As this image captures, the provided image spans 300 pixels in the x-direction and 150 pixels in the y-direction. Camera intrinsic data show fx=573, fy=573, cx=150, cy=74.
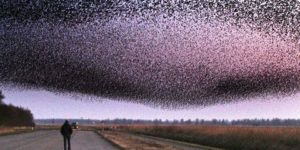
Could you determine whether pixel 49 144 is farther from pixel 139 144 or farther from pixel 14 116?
pixel 14 116

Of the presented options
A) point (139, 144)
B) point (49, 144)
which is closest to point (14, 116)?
point (139, 144)

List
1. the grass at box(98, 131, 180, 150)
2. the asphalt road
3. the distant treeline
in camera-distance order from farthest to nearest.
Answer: the distant treeline
the grass at box(98, 131, 180, 150)
the asphalt road

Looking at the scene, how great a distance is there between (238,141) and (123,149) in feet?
57.5

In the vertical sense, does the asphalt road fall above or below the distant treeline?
below

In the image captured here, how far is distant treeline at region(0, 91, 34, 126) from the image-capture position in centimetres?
13414

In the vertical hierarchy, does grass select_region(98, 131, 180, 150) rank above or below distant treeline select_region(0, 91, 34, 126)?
below

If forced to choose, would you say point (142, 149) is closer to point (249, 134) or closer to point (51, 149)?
point (51, 149)

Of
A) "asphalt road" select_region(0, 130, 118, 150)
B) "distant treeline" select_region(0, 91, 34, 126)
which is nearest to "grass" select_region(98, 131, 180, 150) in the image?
"asphalt road" select_region(0, 130, 118, 150)

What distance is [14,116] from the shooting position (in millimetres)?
149875

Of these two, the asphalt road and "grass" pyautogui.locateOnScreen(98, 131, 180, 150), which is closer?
the asphalt road

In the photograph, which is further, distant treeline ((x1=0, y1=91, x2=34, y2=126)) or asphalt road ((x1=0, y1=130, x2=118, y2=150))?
distant treeline ((x1=0, y1=91, x2=34, y2=126))

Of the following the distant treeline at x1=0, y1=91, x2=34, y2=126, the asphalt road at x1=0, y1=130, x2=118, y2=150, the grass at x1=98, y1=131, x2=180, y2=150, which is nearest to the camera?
the asphalt road at x1=0, y1=130, x2=118, y2=150

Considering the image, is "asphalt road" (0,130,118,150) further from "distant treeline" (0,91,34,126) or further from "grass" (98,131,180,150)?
"distant treeline" (0,91,34,126)

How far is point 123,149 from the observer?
40281 mm
